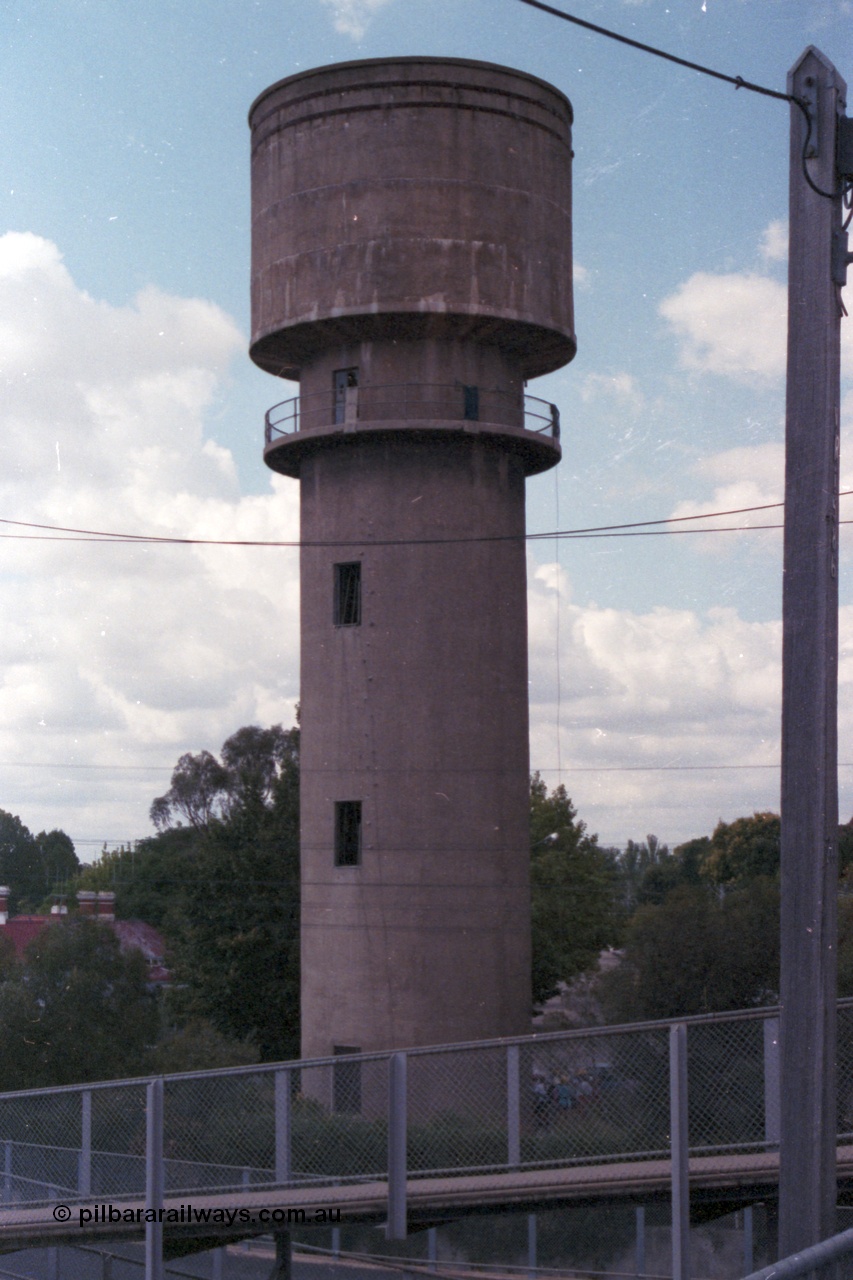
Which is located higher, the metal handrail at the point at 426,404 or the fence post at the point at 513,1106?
the metal handrail at the point at 426,404

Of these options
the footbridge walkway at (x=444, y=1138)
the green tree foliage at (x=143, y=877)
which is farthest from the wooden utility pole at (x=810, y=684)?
the green tree foliage at (x=143, y=877)

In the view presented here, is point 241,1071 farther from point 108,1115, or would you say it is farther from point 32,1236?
point 32,1236

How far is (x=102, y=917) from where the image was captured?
53.1 meters

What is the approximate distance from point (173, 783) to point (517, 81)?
7048 cm

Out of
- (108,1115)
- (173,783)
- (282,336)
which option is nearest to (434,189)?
(282,336)

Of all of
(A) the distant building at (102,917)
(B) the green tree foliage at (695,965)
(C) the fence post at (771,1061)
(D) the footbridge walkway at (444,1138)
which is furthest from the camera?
(A) the distant building at (102,917)

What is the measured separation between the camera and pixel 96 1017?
3788 centimetres

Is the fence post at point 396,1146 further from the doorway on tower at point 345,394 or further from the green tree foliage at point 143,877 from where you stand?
the green tree foliage at point 143,877

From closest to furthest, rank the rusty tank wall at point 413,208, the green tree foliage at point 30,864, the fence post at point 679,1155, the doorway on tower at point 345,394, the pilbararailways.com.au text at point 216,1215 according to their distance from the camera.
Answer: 1. the fence post at point 679,1155
2. the pilbararailways.com.au text at point 216,1215
3. the rusty tank wall at point 413,208
4. the doorway on tower at point 345,394
5. the green tree foliage at point 30,864

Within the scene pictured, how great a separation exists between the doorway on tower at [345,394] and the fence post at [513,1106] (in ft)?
57.8

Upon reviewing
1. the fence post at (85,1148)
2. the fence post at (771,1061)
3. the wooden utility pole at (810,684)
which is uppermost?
the wooden utility pole at (810,684)

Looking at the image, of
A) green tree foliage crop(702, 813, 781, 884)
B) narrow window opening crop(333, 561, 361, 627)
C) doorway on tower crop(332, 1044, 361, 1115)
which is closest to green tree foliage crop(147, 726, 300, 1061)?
doorway on tower crop(332, 1044, 361, 1115)

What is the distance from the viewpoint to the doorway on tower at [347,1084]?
1527 centimetres

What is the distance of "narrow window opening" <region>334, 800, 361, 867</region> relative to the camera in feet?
90.3
